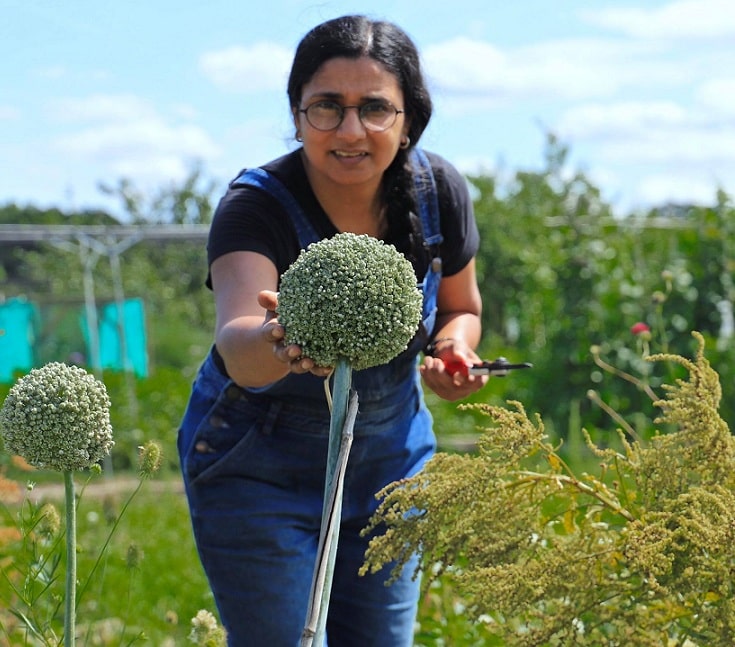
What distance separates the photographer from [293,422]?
225 centimetres

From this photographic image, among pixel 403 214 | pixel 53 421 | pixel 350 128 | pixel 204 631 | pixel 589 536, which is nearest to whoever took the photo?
pixel 53 421

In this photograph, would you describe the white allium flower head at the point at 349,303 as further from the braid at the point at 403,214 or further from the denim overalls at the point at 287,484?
the braid at the point at 403,214

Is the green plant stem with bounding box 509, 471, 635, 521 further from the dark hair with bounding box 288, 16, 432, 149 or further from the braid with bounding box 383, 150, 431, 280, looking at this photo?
the dark hair with bounding box 288, 16, 432, 149

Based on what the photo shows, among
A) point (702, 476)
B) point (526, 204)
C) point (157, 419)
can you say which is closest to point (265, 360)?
point (702, 476)

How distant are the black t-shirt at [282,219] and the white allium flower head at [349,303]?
0.69m

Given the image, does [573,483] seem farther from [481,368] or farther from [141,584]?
[141,584]

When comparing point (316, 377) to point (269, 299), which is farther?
point (316, 377)

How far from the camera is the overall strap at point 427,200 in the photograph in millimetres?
2387

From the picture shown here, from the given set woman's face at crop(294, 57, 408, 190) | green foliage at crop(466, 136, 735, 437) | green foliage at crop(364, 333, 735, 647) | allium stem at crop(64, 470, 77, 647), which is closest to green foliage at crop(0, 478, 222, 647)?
allium stem at crop(64, 470, 77, 647)

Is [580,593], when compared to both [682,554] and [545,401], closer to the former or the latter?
[682,554]

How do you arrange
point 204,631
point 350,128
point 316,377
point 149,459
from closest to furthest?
1. point 149,459
2. point 204,631
3. point 350,128
4. point 316,377

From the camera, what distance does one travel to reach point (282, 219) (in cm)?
223

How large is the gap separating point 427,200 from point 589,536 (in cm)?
90

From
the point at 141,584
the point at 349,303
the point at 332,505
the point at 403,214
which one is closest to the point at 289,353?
the point at 349,303
